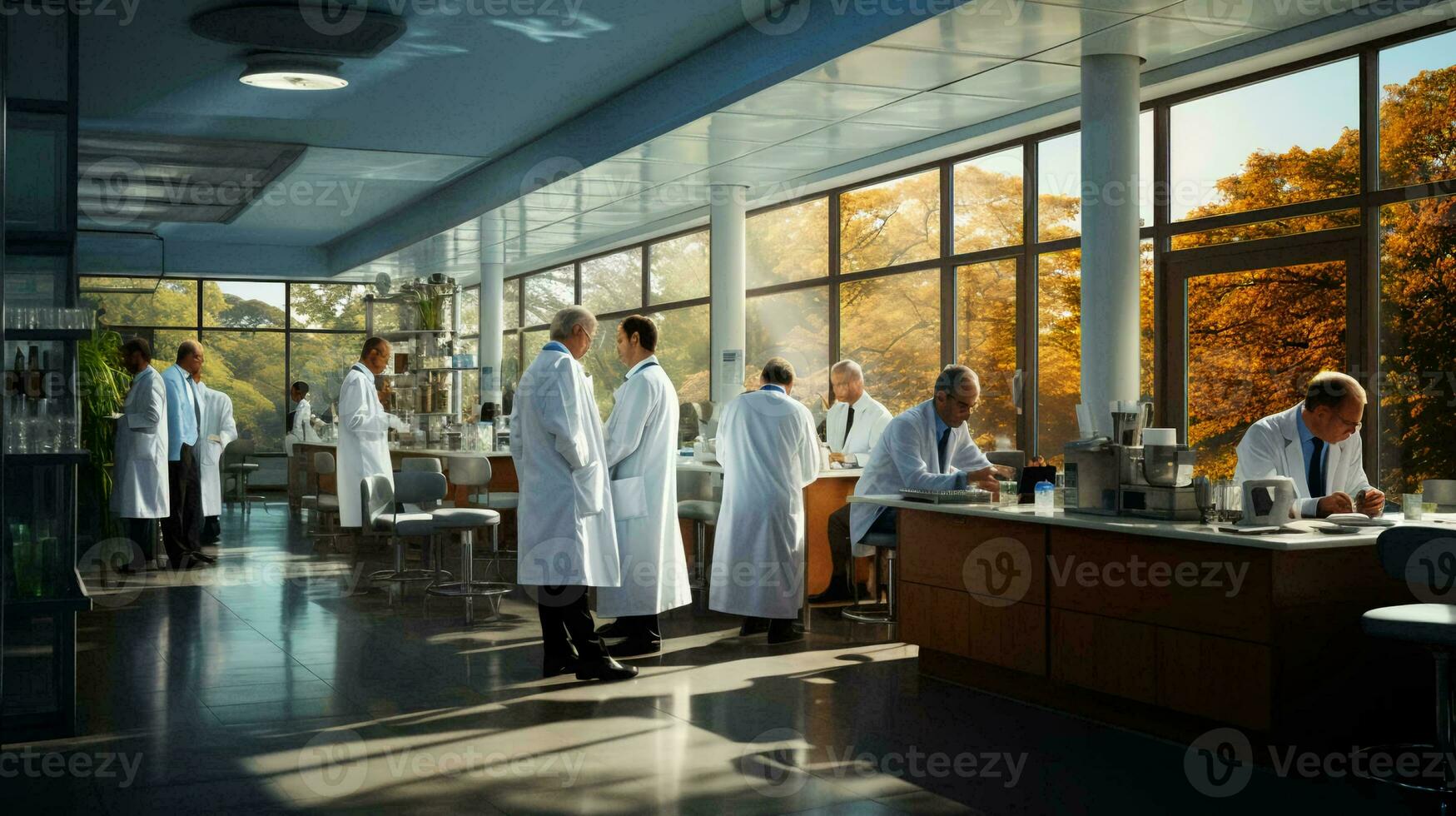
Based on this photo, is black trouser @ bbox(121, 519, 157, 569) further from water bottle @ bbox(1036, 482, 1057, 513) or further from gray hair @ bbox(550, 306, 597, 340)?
water bottle @ bbox(1036, 482, 1057, 513)

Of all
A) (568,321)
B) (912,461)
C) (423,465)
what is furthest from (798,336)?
(568,321)

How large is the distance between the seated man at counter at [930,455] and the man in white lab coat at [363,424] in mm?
3759

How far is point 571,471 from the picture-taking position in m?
5.51

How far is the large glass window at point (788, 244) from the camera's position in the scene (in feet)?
37.0

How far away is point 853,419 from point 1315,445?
3818 mm

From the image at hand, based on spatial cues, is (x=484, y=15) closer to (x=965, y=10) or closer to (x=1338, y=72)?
(x=965, y=10)

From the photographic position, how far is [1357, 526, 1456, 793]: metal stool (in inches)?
144

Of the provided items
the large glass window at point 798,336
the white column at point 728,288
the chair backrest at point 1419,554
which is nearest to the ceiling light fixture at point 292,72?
the white column at point 728,288

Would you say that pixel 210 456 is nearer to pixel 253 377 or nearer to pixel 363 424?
pixel 363 424

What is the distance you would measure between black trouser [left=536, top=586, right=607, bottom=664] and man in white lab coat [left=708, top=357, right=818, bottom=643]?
3.87ft

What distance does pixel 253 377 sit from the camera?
18312 mm

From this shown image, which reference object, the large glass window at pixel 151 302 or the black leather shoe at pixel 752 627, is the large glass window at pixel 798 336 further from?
the large glass window at pixel 151 302

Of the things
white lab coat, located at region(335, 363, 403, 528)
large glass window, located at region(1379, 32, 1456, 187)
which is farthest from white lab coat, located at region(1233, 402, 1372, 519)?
white lab coat, located at region(335, 363, 403, 528)

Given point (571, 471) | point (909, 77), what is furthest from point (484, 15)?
point (571, 471)
